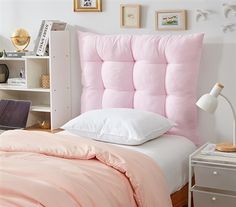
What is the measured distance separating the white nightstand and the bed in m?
0.11

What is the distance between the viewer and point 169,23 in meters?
3.12

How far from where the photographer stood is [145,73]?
3.11 m

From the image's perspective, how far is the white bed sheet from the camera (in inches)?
102

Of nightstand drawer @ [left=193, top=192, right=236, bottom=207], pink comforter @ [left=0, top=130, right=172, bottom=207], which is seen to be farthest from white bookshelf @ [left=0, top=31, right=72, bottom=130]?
nightstand drawer @ [left=193, top=192, right=236, bottom=207]

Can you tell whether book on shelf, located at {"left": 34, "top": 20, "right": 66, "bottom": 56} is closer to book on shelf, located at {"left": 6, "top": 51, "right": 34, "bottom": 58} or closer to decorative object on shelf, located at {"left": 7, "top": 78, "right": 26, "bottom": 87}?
book on shelf, located at {"left": 6, "top": 51, "right": 34, "bottom": 58}

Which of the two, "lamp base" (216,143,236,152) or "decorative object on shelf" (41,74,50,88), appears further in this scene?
"decorative object on shelf" (41,74,50,88)

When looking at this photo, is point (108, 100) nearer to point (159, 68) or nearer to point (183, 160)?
point (159, 68)

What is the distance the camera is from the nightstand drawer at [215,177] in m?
2.54

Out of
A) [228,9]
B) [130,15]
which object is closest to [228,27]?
[228,9]

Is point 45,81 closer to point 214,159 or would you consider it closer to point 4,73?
point 4,73

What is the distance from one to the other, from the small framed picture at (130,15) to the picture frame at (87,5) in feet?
0.61

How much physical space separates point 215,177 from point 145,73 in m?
0.88

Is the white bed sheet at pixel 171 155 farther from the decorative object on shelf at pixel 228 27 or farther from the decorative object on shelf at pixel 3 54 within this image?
the decorative object on shelf at pixel 3 54

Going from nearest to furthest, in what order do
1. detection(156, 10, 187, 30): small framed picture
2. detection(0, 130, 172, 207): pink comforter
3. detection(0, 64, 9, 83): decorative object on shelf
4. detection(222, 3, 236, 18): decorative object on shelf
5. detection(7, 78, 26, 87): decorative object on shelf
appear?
detection(0, 130, 172, 207): pink comforter
detection(222, 3, 236, 18): decorative object on shelf
detection(156, 10, 187, 30): small framed picture
detection(7, 78, 26, 87): decorative object on shelf
detection(0, 64, 9, 83): decorative object on shelf
